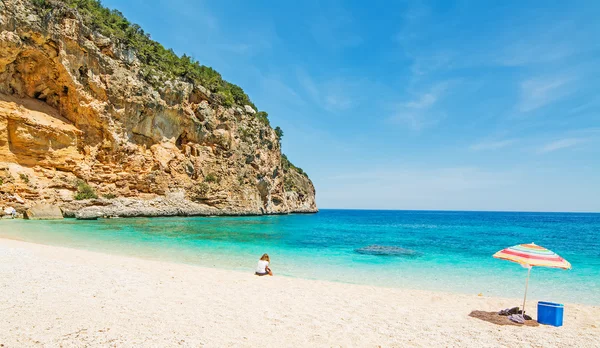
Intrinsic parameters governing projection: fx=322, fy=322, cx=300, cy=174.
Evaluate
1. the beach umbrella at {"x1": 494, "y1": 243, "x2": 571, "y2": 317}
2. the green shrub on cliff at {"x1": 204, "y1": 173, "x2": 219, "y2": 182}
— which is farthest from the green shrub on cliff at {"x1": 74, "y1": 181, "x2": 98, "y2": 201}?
the beach umbrella at {"x1": 494, "y1": 243, "x2": 571, "y2": 317}

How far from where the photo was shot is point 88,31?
35781 millimetres

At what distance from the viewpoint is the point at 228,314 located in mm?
5773

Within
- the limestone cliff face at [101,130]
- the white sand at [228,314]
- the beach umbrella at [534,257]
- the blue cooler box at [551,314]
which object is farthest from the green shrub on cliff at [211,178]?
the blue cooler box at [551,314]

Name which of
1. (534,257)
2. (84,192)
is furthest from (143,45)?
(534,257)

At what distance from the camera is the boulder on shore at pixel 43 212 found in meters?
27.9

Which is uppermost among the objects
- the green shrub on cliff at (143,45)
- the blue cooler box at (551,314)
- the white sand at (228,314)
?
the green shrub on cliff at (143,45)

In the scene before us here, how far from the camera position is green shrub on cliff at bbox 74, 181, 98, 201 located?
33.1 meters

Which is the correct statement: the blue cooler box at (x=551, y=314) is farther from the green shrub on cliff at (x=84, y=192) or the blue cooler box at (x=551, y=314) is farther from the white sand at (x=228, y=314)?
the green shrub on cliff at (x=84, y=192)

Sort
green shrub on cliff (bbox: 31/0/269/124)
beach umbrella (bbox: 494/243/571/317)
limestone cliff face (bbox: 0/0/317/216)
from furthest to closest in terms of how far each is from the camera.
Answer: green shrub on cliff (bbox: 31/0/269/124) < limestone cliff face (bbox: 0/0/317/216) < beach umbrella (bbox: 494/243/571/317)

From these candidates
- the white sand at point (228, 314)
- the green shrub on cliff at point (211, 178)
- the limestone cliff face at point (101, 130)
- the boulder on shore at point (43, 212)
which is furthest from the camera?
the green shrub on cliff at point (211, 178)

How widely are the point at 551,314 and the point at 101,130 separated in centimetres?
4198

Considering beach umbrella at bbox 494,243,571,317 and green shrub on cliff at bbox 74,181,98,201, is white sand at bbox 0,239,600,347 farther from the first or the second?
green shrub on cliff at bbox 74,181,98,201

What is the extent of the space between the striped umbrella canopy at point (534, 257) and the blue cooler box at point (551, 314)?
0.83 meters

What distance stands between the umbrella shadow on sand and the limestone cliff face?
35.6m
